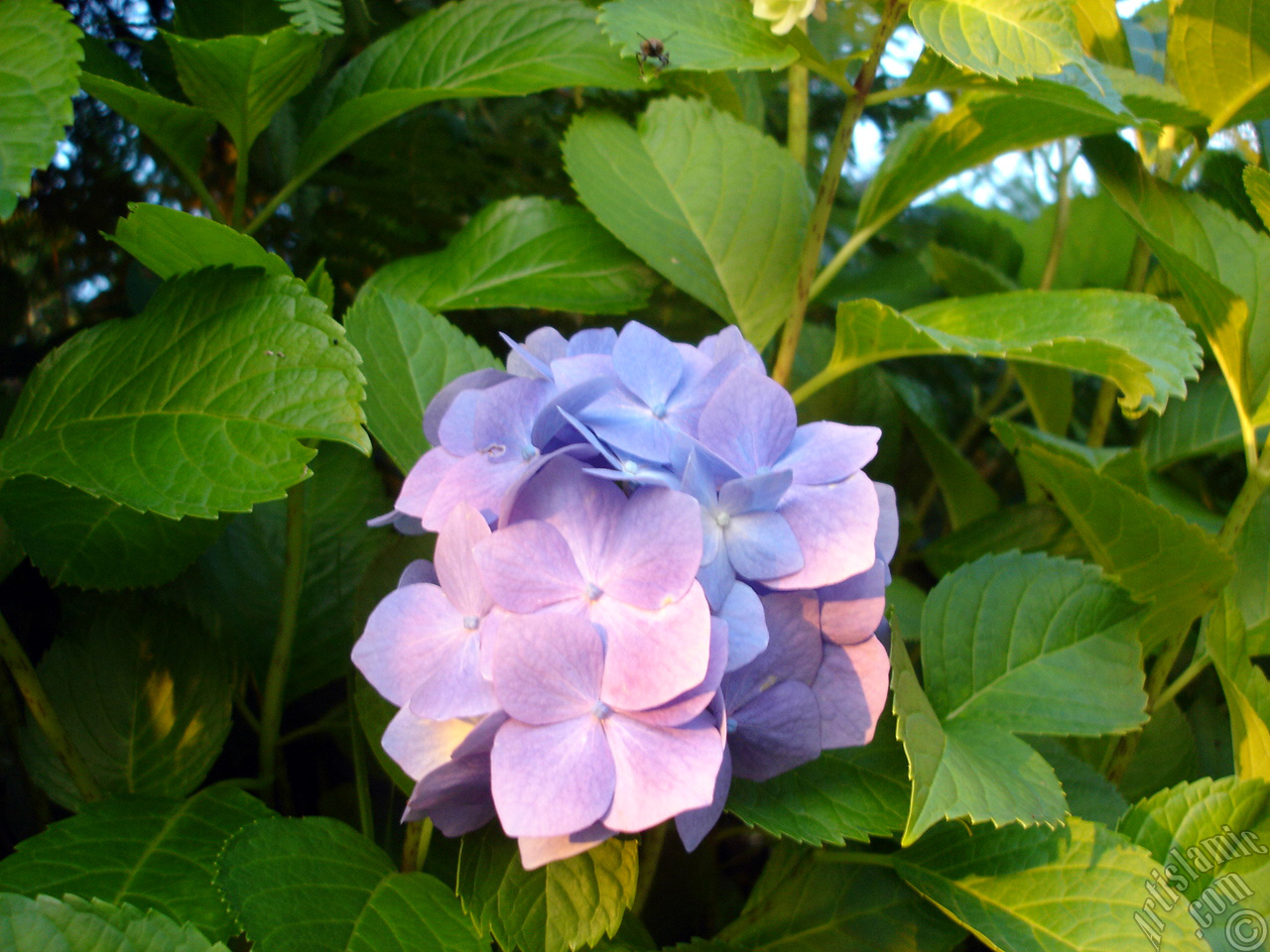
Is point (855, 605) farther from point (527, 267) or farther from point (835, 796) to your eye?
point (527, 267)

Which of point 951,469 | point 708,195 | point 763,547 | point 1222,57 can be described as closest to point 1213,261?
point 1222,57

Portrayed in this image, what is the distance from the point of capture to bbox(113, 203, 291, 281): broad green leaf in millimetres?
476

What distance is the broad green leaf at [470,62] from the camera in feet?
2.12

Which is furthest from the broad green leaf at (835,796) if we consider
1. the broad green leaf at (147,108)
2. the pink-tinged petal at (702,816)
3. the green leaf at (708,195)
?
the broad green leaf at (147,108)

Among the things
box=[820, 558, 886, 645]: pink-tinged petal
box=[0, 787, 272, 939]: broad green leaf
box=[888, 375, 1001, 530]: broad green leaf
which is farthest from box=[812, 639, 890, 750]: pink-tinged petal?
box=[888, 375, 1001, 530]: broad green leaf

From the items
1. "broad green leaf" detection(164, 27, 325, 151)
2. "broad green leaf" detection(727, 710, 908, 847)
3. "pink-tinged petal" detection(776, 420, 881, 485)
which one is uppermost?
"broad green leaf" detection(164, 27, 325, 151)

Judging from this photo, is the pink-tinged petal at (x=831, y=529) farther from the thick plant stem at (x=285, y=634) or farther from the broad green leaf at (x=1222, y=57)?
the broad green leaf at (x=1222, y=57)

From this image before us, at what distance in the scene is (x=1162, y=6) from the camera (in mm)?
935

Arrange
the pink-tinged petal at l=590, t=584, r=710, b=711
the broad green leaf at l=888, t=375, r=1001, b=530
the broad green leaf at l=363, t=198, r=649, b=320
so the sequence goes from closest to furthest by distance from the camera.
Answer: the pink-tinged petal at l=590, t=584, r=710, b=711 → the broad green leaf at l=363, t=198, r=649, b=320 → the broad green leaf at l=888, t=375, r=1001, b=530

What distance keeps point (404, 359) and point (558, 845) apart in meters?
0.36

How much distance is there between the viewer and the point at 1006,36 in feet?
1.75

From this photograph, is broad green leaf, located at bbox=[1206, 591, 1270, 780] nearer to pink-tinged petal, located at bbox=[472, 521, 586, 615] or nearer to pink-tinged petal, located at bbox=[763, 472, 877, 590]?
pink-tinged petal, located at bbox=[763, 472, 877, 590]

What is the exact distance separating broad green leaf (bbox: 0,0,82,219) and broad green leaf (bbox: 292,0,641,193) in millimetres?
217

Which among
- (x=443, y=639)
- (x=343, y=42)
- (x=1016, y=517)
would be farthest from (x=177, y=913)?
(x=343, y=42)
